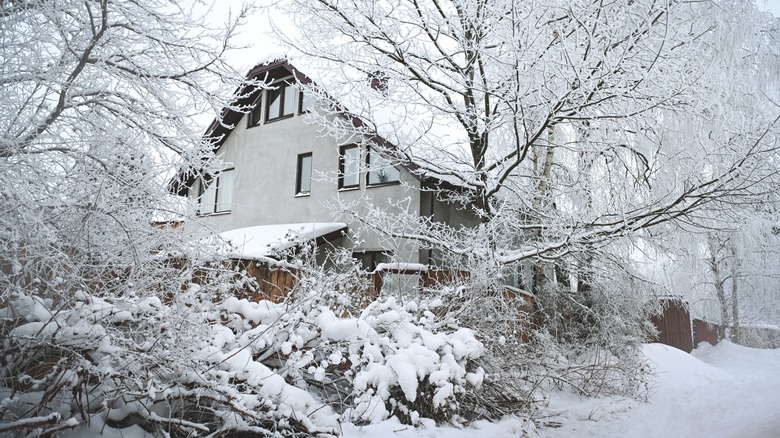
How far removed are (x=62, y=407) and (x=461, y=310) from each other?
3.76 m

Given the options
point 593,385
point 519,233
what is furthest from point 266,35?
point 593,385

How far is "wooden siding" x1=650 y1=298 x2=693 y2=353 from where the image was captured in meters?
14.2

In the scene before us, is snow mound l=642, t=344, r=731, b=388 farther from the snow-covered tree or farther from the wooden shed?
the wooden shed

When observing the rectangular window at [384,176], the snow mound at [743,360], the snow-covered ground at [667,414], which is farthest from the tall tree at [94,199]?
the snow mound at [743,360]

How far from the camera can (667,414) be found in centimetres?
575

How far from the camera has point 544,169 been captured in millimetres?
9578

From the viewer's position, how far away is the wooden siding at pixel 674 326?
46.4 feet

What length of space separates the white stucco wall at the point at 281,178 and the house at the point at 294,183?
29mm

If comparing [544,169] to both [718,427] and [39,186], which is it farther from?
[39,186]

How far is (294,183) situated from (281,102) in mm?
3136

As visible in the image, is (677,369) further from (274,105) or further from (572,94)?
(274,105)

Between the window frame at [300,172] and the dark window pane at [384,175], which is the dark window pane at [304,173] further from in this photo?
the dark window pane at [384,175]

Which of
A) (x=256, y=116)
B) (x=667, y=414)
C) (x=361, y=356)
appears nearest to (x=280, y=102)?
(x=256, y=116)

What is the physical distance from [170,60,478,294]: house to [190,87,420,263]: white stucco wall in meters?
0.03
